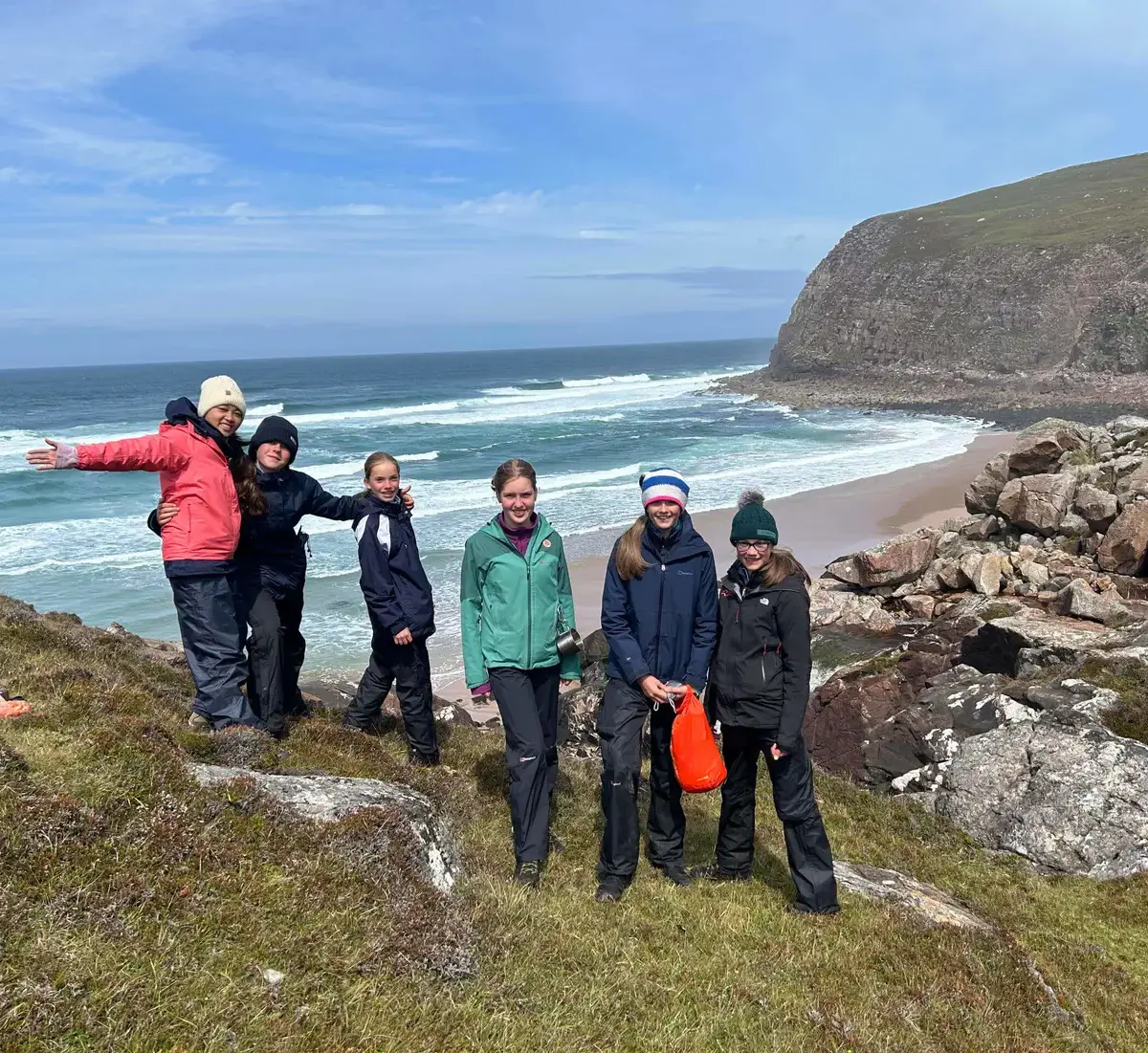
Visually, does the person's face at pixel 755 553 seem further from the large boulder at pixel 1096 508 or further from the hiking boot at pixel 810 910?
Result: the large boulder at pixel 1096 508

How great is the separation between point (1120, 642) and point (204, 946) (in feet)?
32.0

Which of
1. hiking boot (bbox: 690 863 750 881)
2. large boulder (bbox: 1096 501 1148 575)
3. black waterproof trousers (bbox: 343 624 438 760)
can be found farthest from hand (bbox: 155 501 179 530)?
large boulder (bbox: 1096 501 1148 575)

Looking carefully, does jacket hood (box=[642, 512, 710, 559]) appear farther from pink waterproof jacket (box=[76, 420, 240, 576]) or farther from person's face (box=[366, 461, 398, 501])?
pink waterproof jacket (box=[76, 420, 240, 576])

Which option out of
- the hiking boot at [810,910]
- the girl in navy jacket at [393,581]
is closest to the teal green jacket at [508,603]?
the girl in navy jacket at [393,581]

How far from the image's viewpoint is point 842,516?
96.1ft

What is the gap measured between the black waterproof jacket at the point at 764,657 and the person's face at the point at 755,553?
0.36 ft

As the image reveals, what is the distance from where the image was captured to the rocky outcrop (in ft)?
15.1

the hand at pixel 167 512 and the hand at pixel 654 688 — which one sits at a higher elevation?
the hand at pixel 167 512

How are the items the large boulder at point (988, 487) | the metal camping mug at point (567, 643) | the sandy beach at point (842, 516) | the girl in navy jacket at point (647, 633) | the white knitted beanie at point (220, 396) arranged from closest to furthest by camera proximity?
the girl in navy jacket at point (647, 633) < the metal camping mug at point (567, 643) < the white knitted beanie at point (220, 396) < the large boulder at point (988, 487) < the sandy beach at point (842, 516)

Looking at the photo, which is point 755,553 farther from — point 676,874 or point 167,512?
point 167,512

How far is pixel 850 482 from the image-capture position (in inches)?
1406

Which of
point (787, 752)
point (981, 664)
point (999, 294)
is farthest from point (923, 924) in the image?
point (999, 294)

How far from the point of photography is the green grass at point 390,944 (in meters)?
3.24

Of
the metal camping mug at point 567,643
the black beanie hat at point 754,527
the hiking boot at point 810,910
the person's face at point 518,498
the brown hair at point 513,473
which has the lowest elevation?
the hiking boot at point 810,910
